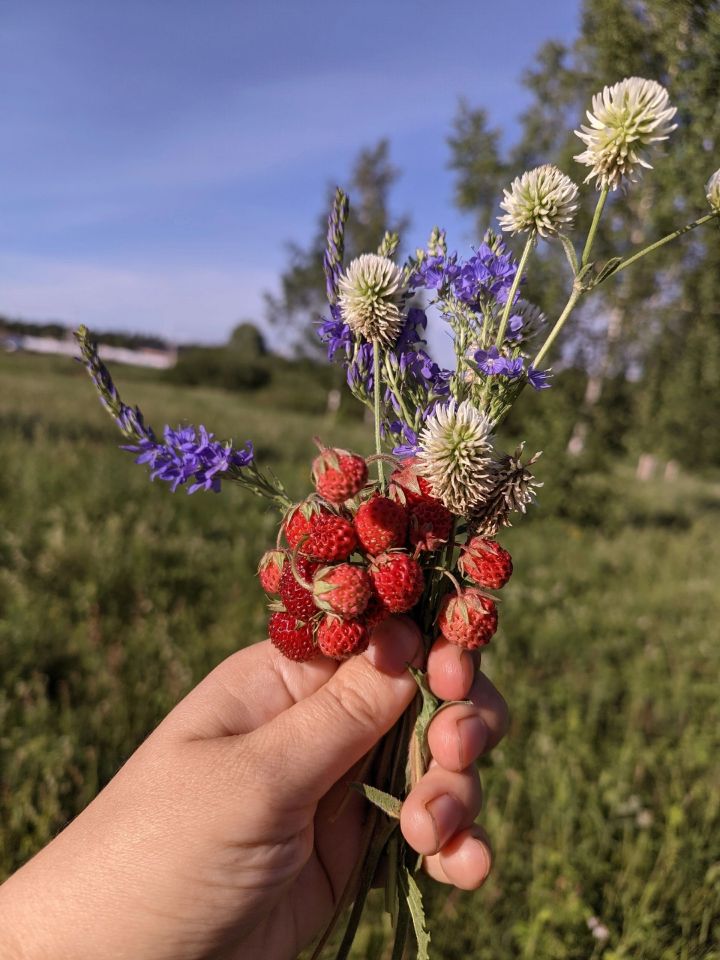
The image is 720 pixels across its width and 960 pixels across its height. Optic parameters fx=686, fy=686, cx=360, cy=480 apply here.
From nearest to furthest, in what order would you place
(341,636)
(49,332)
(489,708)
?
(341,636) → (489,708) → (49,332)

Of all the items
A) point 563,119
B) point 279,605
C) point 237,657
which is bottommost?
point 237,657

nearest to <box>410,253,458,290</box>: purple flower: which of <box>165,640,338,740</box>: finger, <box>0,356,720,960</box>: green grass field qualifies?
<box>165,640,338,740</box>: finger

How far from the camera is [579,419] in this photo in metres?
11.0

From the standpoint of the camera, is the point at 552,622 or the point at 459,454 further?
the point at 552,622

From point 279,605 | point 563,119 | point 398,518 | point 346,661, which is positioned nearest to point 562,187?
point 398,518

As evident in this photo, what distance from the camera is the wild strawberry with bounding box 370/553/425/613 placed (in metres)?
1.24

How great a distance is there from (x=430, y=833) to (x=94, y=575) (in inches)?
149

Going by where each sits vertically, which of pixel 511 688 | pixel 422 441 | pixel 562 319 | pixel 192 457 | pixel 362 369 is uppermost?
pixel 562 319

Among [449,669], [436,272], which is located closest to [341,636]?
[449,669]

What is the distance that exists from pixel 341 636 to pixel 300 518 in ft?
0.78

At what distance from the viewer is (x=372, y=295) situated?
1.27 meters

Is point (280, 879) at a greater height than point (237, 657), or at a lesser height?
lesser

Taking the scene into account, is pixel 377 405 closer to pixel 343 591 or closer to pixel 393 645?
pixel 343 591

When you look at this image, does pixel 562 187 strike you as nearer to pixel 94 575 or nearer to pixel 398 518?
pixel 398 518
